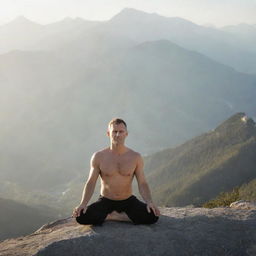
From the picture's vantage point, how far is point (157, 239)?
10.6 metres

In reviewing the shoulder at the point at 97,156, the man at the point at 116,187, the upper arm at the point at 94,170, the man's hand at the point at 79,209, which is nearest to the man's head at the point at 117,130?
the man at the point at 116,187

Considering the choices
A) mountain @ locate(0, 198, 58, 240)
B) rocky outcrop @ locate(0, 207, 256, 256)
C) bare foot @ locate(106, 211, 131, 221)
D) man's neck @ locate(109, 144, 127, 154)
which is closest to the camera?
rocky outcrop @ locate(0, 207, 256, 256)

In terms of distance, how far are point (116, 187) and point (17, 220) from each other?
142993mm

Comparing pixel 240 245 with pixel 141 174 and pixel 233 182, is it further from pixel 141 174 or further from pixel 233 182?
pixel 233 182

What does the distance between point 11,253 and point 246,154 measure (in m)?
176

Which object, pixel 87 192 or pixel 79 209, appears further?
pixel 87 192

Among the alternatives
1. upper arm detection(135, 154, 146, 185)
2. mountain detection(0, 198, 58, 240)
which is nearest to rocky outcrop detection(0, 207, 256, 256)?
upper arm detection(135, 154, 146, 185)

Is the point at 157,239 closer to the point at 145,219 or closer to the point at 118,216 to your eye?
the point at 145,219

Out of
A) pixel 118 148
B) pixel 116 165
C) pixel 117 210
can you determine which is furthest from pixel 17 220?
pixel 118 148

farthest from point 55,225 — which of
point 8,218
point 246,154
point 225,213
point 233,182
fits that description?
point 246,154

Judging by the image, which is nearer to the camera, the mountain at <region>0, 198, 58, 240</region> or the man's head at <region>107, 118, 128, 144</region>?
the man's head at <region>107, 118, 128, 144</region>

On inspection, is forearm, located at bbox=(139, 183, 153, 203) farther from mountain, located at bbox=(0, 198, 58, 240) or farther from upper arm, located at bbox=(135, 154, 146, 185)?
mountain, located at bbox=(0, 198, 58, 240)

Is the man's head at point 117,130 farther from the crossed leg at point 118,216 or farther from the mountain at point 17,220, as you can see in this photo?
the mountain at point 17,220

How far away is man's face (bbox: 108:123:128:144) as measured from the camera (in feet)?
36.8
